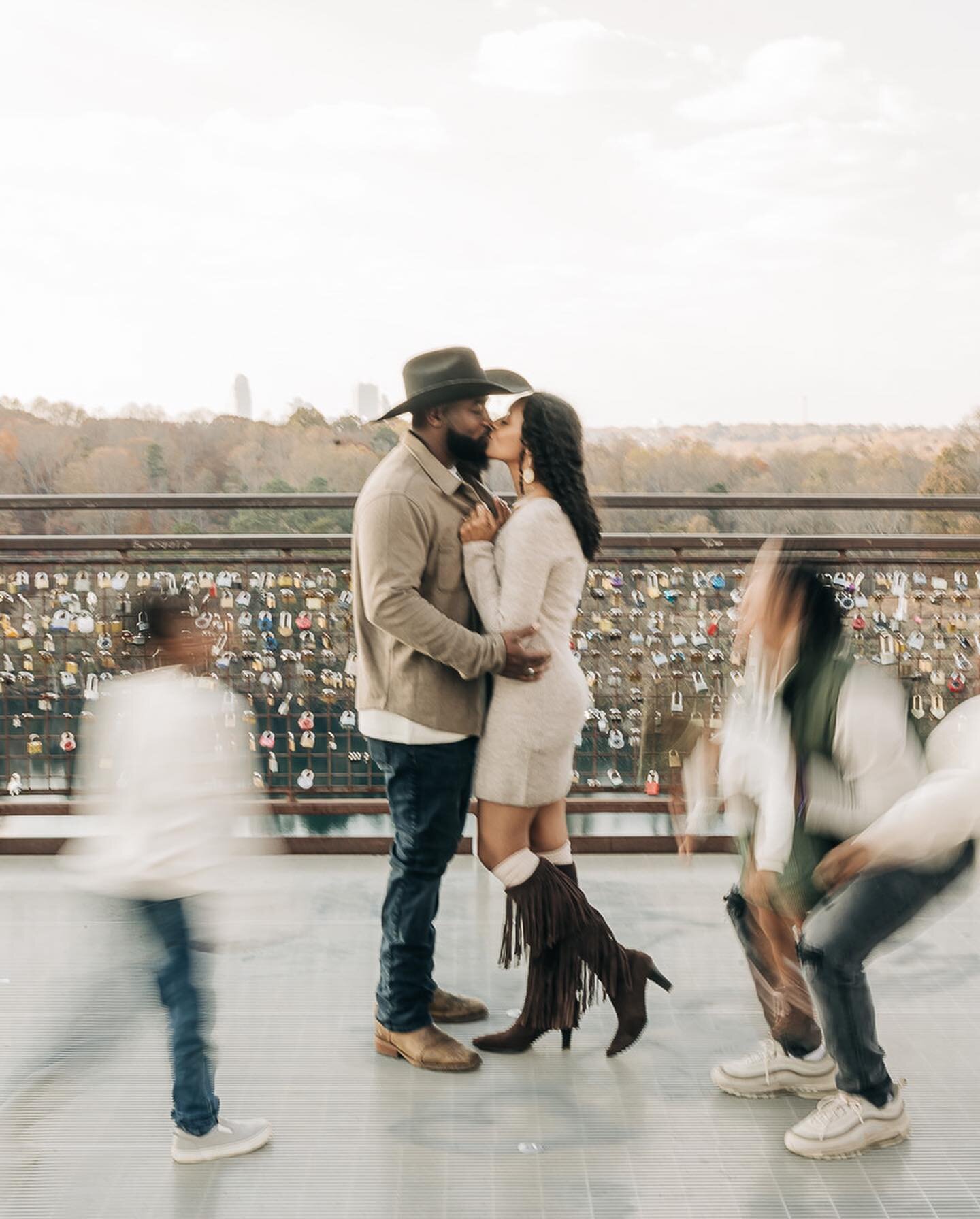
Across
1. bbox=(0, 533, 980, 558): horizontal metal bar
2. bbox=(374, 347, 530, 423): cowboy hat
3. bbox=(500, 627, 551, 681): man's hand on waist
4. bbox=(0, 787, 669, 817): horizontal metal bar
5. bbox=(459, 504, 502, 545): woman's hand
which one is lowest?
bbox=(0, 787, 669, 817): horizontal metal bar

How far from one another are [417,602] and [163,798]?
0.65 m

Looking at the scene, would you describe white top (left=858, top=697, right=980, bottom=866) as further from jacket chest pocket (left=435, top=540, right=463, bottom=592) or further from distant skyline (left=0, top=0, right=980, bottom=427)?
distant skyline (left=0, top=0, right=980, bottom=427)

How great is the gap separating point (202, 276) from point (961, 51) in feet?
89.6

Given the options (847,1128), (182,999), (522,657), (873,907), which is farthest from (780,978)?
(182,999)

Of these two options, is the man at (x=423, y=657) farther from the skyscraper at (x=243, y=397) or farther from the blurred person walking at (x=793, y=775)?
the skyscraper at (x=243, y=397)

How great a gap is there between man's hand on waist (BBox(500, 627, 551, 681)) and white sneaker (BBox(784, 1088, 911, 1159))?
104 cm

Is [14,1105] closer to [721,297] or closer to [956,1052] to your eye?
[956,1052]

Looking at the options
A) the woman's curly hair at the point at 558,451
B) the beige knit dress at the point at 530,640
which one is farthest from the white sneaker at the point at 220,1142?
the woman's curly hair at the point at 558,451

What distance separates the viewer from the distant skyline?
35781mm

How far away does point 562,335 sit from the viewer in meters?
34.9

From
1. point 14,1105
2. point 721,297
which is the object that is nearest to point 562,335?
point 721,297

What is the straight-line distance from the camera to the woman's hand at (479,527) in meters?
2.58

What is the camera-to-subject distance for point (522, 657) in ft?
8.29

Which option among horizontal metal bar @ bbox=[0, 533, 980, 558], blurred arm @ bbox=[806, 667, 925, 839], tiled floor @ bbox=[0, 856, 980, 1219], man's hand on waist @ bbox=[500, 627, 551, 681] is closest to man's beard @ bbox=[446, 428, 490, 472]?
man's hand on waist @ bbox=[500, 627, 551, 681]
